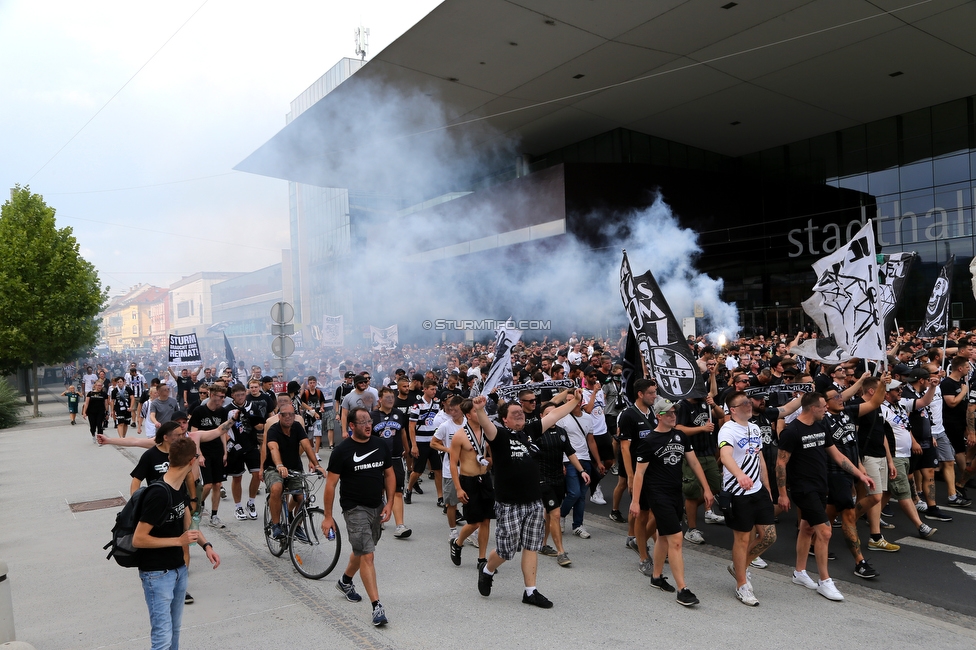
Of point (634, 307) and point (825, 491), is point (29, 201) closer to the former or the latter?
point (634, 307)

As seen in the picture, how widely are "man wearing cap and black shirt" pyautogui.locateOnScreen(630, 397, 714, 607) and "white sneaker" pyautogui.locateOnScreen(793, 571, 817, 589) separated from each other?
2.95 ft

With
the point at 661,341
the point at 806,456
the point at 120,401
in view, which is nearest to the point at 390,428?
the point at 661,341

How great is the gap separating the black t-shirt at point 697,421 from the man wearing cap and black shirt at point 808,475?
1.35 m

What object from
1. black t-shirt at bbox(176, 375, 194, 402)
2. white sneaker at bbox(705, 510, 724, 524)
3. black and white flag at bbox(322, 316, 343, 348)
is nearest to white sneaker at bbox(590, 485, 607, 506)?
white sneaker at bbox(705, 510, 724, 524)

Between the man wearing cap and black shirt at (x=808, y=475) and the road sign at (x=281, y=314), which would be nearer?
the man wearing cap and black shirt at (x=808, y=475)

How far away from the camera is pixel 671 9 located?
16172 mm

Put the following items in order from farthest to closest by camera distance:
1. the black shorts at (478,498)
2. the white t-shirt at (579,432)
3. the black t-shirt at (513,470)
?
the white t-shirt at (579,432) → the black shorts at (478,498) → the black t-shirt at (513,470)

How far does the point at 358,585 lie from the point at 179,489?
217cm

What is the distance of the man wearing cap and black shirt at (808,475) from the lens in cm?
505

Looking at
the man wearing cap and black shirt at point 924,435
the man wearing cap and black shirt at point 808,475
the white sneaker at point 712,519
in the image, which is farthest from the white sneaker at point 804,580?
the man wearing cap and black shirt at point 924,435

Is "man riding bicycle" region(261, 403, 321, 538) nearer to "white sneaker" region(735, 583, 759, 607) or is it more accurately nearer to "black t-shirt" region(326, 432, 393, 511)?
"black t-shirt" region(326, 432, 393, 511)

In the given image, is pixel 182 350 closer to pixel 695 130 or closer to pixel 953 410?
pixel 953 410

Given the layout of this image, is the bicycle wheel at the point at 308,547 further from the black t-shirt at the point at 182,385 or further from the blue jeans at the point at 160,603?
the black t-shirt at the point at 182,385

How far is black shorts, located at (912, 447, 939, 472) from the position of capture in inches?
278
